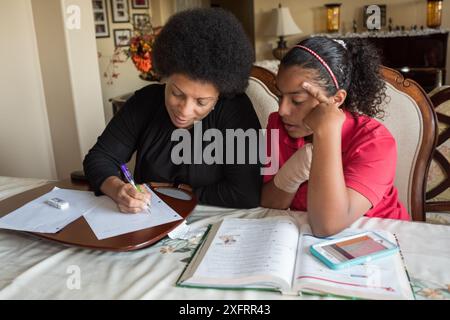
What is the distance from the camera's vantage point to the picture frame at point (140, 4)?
5.25m

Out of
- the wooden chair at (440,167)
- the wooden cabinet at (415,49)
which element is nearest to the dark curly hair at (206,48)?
the wooden chair at (440,167)

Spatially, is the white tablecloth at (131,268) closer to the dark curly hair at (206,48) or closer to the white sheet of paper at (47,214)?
the white sheet of paper at (47,214)

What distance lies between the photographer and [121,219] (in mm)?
957

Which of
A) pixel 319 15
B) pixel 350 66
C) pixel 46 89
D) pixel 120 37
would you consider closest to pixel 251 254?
pixel 350 66

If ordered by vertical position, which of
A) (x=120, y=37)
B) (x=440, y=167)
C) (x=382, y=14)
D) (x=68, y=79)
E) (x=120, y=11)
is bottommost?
(x=440, y=167)

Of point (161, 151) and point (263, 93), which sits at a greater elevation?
point (263, 93)

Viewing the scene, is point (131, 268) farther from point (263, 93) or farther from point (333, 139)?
point (263, 93)

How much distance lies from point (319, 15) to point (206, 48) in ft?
17.0

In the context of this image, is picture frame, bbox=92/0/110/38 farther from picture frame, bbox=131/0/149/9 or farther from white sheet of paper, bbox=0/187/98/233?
white sheet of paper, bbox=0/187/98/233

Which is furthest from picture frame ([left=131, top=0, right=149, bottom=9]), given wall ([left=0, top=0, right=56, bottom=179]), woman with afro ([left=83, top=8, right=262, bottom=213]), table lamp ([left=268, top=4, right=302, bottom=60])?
woman with afro ([left=83, top=8, right=262, bottom=213])

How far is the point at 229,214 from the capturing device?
3.53 feet
